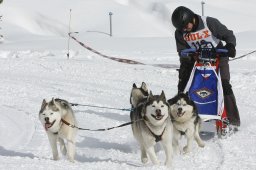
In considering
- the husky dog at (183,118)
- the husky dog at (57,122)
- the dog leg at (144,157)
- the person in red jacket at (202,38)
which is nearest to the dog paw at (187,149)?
the husky dog at (183,118)

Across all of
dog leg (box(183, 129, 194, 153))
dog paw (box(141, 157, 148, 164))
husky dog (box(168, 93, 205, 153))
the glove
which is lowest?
dog paw (box(141, 157, 148, 164))

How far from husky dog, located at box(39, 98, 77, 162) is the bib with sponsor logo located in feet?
4.55

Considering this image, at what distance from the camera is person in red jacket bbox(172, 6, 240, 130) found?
5.03 m

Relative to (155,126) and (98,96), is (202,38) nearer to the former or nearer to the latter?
(155,126)

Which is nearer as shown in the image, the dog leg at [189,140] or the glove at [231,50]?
the dog leg at [189,140]

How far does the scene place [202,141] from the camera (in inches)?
199

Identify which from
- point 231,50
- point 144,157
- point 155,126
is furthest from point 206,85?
point 155,126

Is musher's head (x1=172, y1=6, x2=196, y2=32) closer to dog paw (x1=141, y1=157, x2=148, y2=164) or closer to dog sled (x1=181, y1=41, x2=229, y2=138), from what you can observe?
dog sled (x1=181, y1=41, x2=229, y2=138)

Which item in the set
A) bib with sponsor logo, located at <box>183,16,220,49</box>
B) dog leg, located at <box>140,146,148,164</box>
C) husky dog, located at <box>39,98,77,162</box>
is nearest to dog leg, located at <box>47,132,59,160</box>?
husky dog, located at <box>39,98,77,162</box>

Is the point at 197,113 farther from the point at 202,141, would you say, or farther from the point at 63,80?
the point at 63,80

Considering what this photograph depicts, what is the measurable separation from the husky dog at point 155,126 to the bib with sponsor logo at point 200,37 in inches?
44.7

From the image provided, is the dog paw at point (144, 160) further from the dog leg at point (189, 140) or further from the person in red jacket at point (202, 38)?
the person in red jacket at point (202, 38)

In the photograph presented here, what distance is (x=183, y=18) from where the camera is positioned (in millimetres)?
4977

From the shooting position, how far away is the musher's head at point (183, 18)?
4.95 metres
